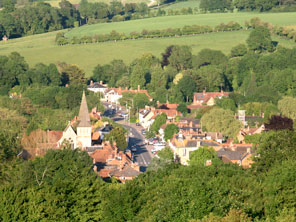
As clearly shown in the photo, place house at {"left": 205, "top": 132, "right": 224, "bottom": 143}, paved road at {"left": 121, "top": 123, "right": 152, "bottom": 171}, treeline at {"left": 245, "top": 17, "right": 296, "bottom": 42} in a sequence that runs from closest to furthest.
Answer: paved road at {"left": 121, "top": 123, "right": 152, "bottom": 171}
house at {"left": 205, "top": 132, "right": 224, "bottom": 143}
treeline at {"left": 245, "top": 17, "right": 296, "bottom": 42}

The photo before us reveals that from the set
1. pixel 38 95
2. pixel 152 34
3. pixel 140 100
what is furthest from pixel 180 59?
pixel 38 95

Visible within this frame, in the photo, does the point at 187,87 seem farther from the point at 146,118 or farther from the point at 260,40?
the point at 260,40

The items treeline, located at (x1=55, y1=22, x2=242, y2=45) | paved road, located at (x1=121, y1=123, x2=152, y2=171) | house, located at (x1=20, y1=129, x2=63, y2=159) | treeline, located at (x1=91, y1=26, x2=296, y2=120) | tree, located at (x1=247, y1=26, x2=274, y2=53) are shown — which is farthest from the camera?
treeline, located at (x1=55, y1=22, x2=242, y2=45)

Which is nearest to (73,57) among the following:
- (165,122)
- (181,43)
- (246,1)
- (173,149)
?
(181,43)

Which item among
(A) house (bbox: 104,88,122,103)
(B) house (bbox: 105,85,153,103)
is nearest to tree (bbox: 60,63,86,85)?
(B) house (bbox: 105,85,153,103)

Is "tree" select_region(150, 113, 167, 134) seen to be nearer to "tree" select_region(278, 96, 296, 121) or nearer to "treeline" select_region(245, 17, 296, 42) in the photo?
"tree" select_region(278, 96, 296, 121)

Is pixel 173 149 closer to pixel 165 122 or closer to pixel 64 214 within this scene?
pixel 165 122

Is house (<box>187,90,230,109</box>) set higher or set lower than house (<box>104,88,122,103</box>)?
higher
